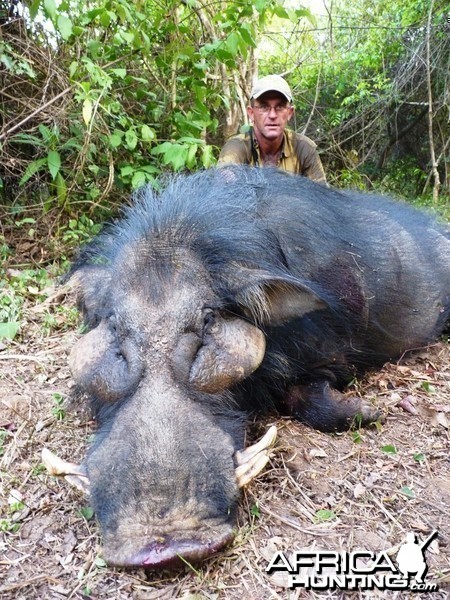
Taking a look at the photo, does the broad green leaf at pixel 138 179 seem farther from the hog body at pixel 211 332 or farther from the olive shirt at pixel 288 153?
the hog body at pixel 211 332

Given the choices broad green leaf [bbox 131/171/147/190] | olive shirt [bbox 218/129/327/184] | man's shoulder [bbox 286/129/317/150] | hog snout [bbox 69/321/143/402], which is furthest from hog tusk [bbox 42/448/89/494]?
man's shoulder [bbox 286/129/317/150]

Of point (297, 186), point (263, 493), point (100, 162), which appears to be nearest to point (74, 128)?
point (100, 162)

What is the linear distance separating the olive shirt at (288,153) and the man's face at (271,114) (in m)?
0.20

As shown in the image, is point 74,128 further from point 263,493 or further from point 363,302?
point 263,493

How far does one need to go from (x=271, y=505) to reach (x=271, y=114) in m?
3.89

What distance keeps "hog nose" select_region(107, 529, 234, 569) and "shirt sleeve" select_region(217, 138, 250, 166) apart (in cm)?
392

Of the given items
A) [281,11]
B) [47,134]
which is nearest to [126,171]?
[47,134]

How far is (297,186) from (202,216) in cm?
91

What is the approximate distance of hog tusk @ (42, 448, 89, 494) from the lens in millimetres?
2359

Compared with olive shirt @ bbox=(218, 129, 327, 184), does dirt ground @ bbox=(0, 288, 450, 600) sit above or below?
below

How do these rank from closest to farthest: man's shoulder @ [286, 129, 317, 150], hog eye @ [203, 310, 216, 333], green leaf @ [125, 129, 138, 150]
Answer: hog eye @ [203, 310, 216, 333] < green leaf @ [125, 129, 138, 150] < man's shoulder @ [286, 129, 317, 150]

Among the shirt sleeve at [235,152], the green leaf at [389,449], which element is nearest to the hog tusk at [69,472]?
the green leaf at [389,449]

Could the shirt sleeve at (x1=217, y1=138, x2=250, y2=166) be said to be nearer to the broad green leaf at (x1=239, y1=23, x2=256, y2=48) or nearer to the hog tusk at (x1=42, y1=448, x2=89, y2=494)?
the broad green leaf at (x1=239, y1=23, x2=256, y2=48)

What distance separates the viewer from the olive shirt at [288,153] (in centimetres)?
557
